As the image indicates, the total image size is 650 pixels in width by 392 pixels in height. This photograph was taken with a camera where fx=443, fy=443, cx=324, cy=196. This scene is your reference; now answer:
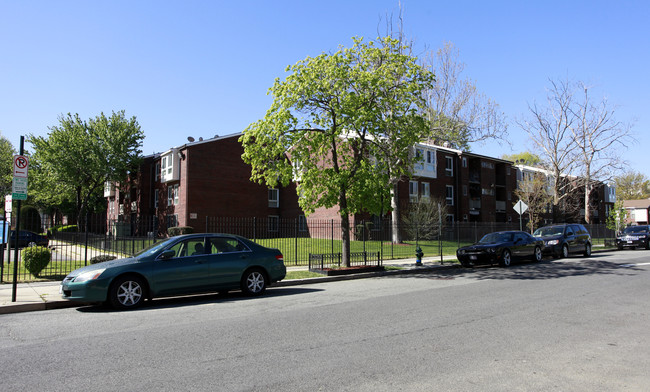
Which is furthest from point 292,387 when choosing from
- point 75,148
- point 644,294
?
point 75,148

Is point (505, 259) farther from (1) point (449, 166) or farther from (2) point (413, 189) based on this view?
(1) point (449, 166)

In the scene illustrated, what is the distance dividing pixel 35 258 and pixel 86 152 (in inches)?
1213

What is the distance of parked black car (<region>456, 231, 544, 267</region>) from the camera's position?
1686 centimetres

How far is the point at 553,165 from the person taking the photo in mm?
43312

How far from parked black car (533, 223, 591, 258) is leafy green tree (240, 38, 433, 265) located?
950 cm

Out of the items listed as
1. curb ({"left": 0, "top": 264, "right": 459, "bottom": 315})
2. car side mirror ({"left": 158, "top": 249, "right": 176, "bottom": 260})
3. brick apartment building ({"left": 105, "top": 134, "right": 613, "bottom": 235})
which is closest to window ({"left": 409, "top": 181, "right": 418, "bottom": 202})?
brick apartment building ({"left": 105, "top": 134, "right": 613, "bottom": 235})

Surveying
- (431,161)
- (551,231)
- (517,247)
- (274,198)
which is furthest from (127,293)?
(431,161)

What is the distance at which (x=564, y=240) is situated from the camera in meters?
21.0

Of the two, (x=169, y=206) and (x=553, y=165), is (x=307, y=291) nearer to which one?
(x=169, y=206)

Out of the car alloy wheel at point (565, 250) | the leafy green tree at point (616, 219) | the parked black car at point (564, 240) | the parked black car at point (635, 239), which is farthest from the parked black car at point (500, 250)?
the leafy green tree at point (616, 219)

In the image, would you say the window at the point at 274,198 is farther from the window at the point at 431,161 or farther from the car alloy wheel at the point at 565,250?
the car alloy wheel at the point at 565,250

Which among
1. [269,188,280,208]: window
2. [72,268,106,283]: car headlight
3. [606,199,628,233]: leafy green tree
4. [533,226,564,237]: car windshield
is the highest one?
[269,188,280,208]: window

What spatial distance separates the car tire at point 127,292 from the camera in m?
8.69

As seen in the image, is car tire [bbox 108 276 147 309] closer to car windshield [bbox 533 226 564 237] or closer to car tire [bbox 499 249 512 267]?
car tire [bbox 499 249 512 267]
